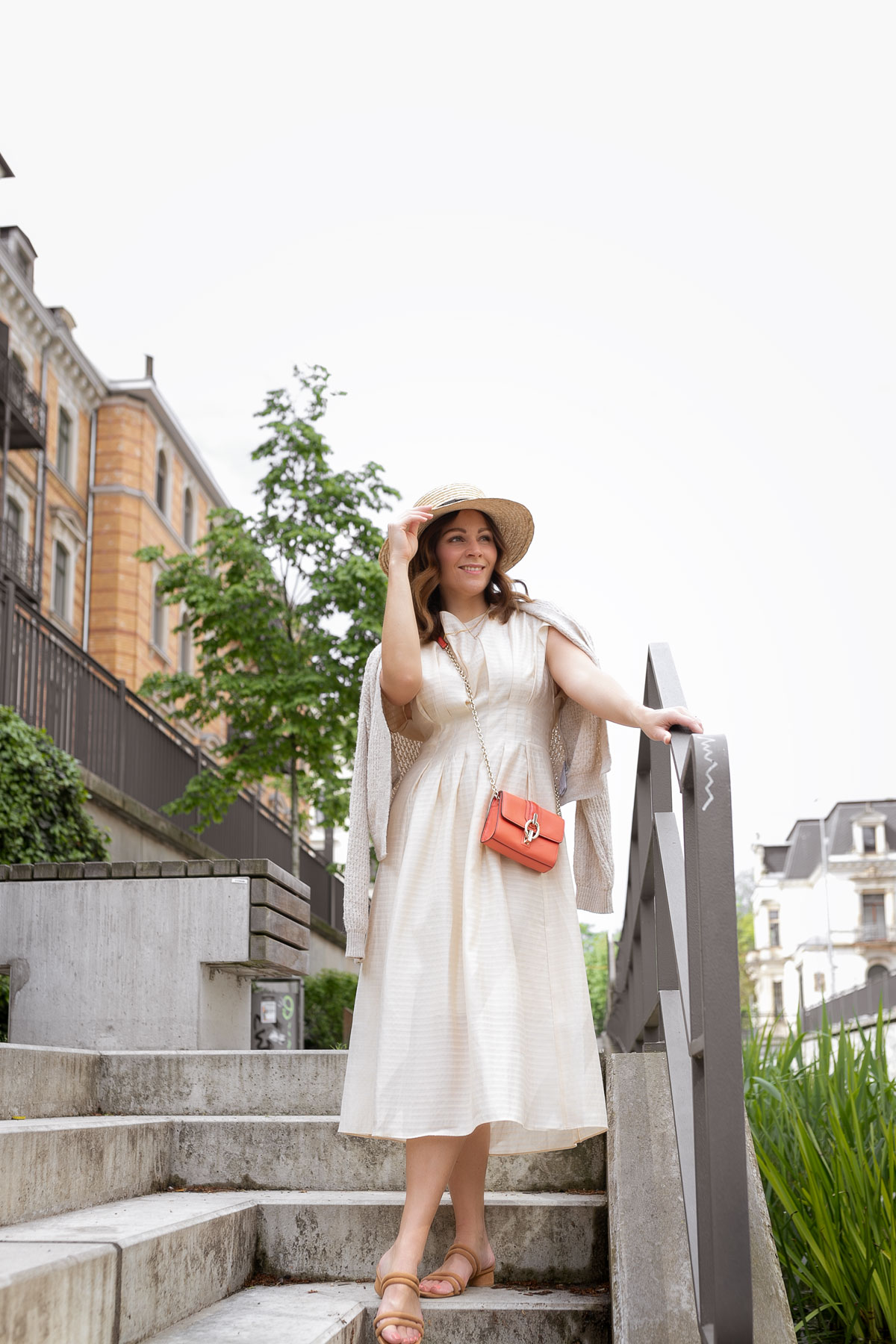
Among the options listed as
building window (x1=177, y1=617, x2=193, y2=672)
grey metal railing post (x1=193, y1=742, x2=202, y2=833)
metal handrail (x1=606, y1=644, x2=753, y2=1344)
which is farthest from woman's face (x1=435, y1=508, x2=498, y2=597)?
building window (x1=177, y1=617, x2=193, y2=672)

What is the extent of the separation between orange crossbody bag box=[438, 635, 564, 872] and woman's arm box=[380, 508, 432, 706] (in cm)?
26

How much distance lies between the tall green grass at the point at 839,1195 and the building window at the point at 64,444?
2651cm

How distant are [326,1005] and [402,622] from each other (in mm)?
11278

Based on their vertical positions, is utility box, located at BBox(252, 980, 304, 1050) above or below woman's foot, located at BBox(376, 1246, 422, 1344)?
above

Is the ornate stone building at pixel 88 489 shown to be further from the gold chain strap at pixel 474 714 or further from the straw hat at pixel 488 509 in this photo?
the gold chain strap at pixel 474 714

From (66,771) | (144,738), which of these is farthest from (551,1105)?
(144,738)


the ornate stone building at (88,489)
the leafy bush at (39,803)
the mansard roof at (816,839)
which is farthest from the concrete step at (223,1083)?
the mansard roof at (816,839)

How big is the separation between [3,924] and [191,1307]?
277 centimetres

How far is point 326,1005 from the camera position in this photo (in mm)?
13406

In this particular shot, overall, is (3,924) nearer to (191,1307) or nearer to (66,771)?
(191,1307)

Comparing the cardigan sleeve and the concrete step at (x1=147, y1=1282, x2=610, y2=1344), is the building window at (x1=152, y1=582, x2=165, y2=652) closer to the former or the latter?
the cardigan sleeve

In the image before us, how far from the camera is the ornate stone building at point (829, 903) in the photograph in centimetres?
6781

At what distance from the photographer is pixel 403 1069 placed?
2.64 meters

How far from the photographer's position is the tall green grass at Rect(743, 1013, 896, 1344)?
2.51 m
